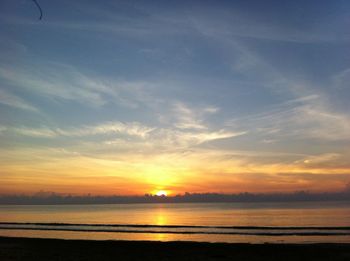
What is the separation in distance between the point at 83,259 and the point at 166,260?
5.66 meters

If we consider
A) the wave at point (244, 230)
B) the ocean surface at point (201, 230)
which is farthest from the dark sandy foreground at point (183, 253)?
the wave at point (244, 230)

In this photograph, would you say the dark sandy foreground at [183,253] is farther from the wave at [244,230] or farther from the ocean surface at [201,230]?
the wave at [244,230]

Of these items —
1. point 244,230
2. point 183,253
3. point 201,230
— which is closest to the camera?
point 183,253

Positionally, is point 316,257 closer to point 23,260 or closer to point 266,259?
point 266,259

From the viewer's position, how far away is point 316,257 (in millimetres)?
29000

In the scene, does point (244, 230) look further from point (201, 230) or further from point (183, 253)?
point (183, 253)

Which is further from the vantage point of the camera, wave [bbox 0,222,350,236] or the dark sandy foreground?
wave [bbox 0,222,350,236]

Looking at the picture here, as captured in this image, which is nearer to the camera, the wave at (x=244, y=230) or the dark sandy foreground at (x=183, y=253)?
the dark sandy foreground at (x=183, y=253)

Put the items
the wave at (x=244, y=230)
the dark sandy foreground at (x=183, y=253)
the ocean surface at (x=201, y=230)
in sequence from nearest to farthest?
the dark sandy foreground at (x=183, y=253) < the ocean surface at (x=201, y=230) < the wave at (x=244, y=230)

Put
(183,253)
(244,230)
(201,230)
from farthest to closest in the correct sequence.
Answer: (201,230), (244,230), (183,253)

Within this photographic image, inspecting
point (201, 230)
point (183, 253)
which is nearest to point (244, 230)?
point (201, 230)

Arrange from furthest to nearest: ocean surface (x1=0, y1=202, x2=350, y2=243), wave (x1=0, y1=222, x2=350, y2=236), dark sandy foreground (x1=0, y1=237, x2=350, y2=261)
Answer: wave (x1=0, y1=222, x2=350, y2=236)
ocean surface (x1=0, y1=202, x2=350, y2=243)
dark sandy foreground (x1=0, y1=237, x2=350, y2=261)

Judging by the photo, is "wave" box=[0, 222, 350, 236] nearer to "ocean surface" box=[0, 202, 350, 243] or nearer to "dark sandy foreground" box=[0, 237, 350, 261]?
"ocean surface" box=[0, 202, 350, 243]

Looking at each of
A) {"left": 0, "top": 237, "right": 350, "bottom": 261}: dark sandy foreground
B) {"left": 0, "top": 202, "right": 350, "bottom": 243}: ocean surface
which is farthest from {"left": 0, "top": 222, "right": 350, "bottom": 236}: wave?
{"left": 0, "top": 237, "right": 350, "bottom": 261}: dark sandy foreground
